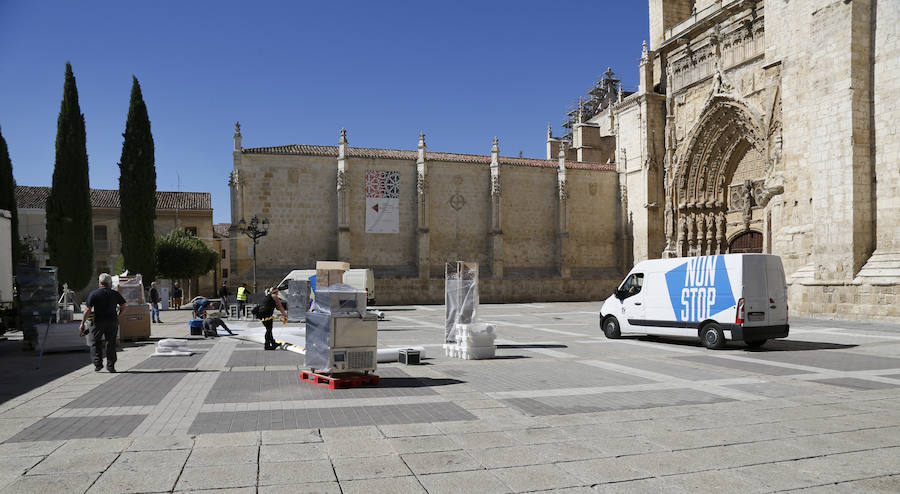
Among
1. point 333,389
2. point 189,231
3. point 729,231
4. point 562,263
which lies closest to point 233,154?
point 189,231

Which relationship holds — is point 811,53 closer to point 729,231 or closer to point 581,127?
point 729,231

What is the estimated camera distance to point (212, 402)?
6680mm

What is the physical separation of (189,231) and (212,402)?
1688 inches

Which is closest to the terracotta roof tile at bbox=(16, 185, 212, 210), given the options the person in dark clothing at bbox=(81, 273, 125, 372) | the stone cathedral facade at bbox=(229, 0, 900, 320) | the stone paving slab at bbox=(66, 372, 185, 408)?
the stone cathedral facade at bbox=(229, 0, 900, 320)

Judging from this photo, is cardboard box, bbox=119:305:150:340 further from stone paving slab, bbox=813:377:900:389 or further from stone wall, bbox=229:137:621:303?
stone wall, bbox=229:137:621:303

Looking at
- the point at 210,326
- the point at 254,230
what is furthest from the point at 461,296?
the point at 254,230

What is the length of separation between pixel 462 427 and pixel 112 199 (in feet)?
165

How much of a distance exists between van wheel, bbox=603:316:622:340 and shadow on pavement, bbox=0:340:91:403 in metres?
10.8

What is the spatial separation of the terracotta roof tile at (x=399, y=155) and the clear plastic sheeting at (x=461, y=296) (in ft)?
81.7

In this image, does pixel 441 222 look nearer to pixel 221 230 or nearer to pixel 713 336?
pixel 713 336

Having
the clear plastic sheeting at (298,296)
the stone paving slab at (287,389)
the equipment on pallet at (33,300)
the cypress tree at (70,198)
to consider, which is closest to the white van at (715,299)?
the stone paving slab at (287,389)

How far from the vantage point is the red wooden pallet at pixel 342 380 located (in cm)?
762

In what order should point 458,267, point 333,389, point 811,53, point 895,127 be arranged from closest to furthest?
point 333,389 → point 458,267 → point 895,127 → point 811,53

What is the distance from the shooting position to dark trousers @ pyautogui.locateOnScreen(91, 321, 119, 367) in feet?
29.5
